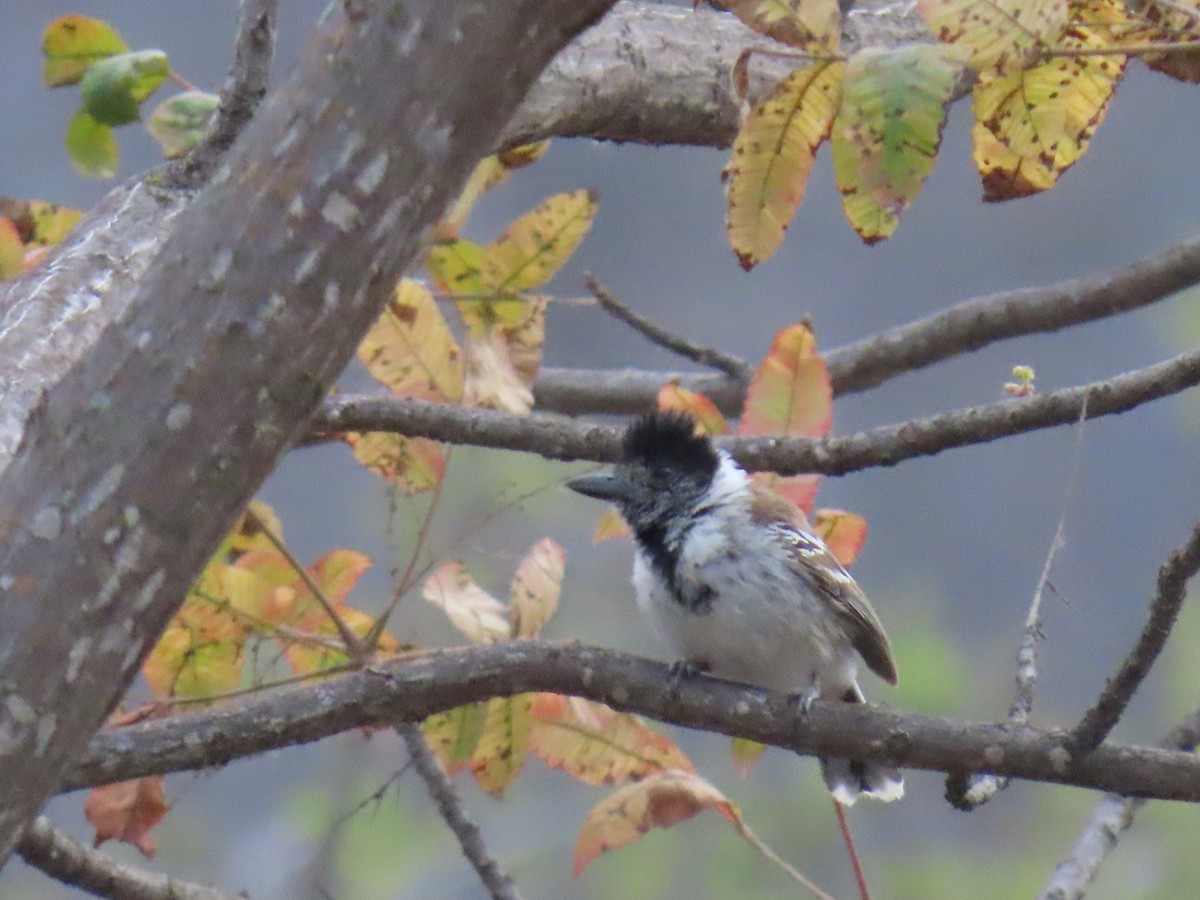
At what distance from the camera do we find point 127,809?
241cm

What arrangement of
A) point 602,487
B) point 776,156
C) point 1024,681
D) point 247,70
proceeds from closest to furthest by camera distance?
point 776,156, point 1024,681, point 247,70, point 602,487

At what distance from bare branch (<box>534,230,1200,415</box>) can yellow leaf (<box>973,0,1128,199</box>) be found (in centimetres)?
152

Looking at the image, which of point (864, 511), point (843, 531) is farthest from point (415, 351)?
point (864, 511)

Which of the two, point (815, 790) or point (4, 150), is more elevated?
point (4, 150)

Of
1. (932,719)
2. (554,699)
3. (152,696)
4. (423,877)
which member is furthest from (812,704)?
(423,877)

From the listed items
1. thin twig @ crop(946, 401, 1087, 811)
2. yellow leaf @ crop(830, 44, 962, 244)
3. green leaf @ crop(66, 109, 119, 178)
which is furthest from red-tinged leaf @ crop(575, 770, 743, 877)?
green leaf @ crop(66, 109, 119, 178)

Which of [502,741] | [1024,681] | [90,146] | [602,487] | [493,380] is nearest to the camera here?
[1024,681]

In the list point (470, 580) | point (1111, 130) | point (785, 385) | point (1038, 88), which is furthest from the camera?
point (1111, 130)

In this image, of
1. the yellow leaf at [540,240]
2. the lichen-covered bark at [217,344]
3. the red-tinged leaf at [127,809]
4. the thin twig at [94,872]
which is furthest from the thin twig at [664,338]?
the lichen-covered bark at [217,344]

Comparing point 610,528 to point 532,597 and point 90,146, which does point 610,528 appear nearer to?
point 532,597

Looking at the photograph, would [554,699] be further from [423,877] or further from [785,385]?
[423,877]

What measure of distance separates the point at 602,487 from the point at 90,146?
1.19 meters

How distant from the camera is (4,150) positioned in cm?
571

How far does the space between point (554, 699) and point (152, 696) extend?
0.71 meters
